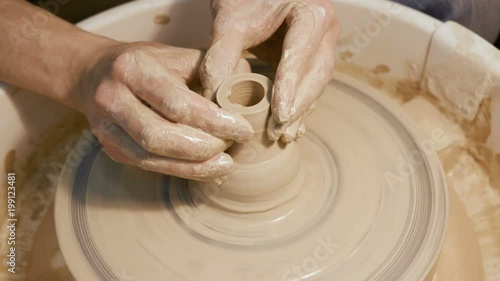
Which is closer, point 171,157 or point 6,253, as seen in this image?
point 171,157

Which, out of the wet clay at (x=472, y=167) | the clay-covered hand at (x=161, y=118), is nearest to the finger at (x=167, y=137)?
the clay-covered hand at (x=161, y=118)

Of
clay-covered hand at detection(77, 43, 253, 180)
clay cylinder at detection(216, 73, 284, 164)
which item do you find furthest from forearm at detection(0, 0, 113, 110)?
clay cylinder at detection(216, 73, 284, 164)

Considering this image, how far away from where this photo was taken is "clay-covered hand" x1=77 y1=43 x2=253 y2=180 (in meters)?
0.90

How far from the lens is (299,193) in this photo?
1.10 metres

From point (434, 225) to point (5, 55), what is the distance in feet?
3.49

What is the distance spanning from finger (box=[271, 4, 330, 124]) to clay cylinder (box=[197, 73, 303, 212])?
3 cm

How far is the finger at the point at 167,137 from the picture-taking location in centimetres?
90

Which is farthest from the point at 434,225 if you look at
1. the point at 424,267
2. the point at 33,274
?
the point at 33,274

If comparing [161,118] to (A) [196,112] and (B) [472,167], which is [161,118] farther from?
(B) [472,167]

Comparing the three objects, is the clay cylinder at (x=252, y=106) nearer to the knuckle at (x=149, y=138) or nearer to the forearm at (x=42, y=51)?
the knuckle at (x=149, y=138)

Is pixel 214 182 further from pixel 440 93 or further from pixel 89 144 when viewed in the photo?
pixel 440 93

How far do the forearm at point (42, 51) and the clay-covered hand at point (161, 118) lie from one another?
205 mm

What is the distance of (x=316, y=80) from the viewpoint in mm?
1040

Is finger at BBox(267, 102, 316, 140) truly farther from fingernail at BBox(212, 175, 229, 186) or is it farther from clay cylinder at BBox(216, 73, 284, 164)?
fingernail at BBox(212, 175, 229, 186)
